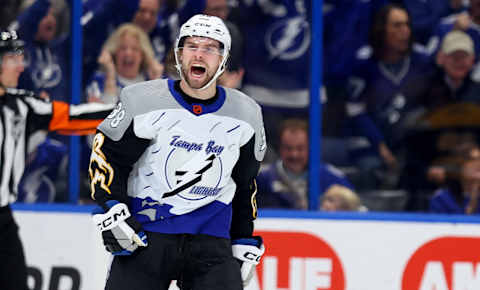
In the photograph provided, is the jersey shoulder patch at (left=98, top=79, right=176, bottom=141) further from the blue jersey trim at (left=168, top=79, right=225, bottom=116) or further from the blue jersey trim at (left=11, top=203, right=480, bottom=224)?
the blue jersey trim at (left=11, top=203, right=480, bottom=224)

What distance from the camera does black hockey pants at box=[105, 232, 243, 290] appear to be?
8.86ft

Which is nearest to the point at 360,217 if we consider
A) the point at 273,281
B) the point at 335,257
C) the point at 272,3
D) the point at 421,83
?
the point at 335,257

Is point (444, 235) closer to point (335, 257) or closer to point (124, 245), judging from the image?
point (335, 257)

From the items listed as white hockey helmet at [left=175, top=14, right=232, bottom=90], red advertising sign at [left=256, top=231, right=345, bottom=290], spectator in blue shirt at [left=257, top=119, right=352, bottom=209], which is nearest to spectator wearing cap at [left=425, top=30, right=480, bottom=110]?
spectator in blue shirt at [left=257, top=119, right=352, bottom=209]

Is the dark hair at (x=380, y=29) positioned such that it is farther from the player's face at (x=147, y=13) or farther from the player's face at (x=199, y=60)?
the player's face at (x=199, y=60)

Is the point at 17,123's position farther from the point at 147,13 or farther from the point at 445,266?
the point at 445,266

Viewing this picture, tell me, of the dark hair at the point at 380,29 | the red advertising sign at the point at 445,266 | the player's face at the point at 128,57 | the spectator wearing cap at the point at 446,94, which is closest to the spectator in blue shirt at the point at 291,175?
the spectator wearing cap at the point at 446,94

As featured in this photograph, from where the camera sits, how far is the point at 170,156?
2729mm

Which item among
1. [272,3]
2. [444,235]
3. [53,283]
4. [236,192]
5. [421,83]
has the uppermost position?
[272,3]

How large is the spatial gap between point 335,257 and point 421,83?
1159mm

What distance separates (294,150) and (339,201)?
335 mm

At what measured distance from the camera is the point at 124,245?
2668 millimetres

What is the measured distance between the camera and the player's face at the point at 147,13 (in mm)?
4660

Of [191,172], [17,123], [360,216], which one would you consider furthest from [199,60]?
[360,216]
